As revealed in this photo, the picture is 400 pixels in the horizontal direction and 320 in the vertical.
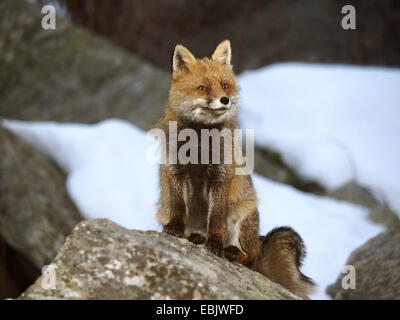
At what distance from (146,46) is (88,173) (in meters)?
6.67

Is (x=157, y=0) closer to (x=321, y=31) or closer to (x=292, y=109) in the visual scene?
(x=321, y=31)

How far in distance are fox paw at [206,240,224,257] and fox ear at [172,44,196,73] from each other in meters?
1.39

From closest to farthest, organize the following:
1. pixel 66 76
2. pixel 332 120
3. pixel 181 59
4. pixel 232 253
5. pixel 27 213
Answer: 1. pixel 232 253
2. pixel 181 59
3. pixel 27 213
4. pixel 332 120
5. pixel 66 76

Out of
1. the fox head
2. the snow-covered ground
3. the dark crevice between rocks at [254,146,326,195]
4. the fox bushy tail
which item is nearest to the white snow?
the dark crevice between rocks at [254,146,326,195]

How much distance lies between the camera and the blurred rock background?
23.5ft

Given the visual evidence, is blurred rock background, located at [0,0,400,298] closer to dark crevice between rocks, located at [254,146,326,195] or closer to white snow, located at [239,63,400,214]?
dark crevice between rocks, located at [254,146,326,195]

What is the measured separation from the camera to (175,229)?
14.1ft

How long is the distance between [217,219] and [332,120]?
6.28 m

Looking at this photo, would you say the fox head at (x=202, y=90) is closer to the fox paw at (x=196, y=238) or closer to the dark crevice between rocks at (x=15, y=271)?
the fox paw at (x=196, y=238)

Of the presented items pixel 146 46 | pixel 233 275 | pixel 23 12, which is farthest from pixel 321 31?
pixel 233 275

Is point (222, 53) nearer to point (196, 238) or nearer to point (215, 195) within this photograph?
point (215, 195)

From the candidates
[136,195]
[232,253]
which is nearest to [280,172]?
[136,195]

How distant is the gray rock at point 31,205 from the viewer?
6.88 m
